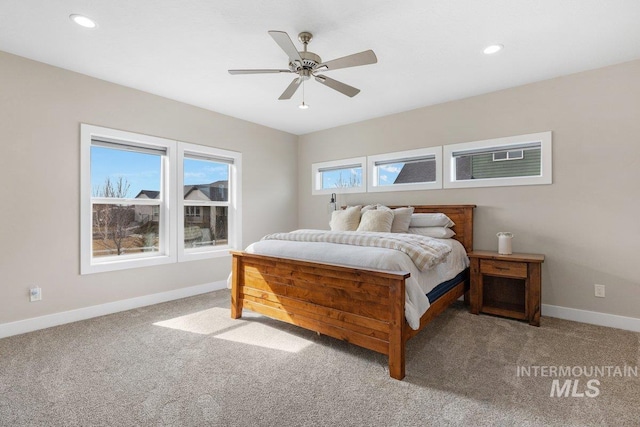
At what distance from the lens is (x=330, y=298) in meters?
2.45

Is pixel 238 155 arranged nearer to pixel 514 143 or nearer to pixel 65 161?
pixel 65 161

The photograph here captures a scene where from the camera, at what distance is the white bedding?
7.13 feet

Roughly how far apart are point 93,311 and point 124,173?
1555 millimetres

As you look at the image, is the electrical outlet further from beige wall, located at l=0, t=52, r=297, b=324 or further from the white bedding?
the white bedding

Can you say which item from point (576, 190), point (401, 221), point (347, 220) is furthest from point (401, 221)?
point (576, 190)

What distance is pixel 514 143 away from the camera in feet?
11.5

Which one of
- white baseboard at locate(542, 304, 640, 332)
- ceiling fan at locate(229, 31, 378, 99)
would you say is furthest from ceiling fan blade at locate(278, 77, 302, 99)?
white baseboard at locate(542, 304, 640, 332)

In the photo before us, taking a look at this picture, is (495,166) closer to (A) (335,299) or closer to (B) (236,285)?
(A) (335,299)

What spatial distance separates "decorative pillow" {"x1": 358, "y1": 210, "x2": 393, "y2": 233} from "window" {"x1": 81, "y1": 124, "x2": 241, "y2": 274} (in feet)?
6.70

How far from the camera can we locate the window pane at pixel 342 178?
16.3 ft

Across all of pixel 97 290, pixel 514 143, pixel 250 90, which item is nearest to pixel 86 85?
pixel 250 90

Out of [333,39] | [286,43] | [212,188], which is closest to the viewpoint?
[286,43]

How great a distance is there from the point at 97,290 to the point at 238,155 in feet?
8.12

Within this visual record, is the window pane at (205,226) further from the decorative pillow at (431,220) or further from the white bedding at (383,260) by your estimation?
the decorative pillow at (431,220)
